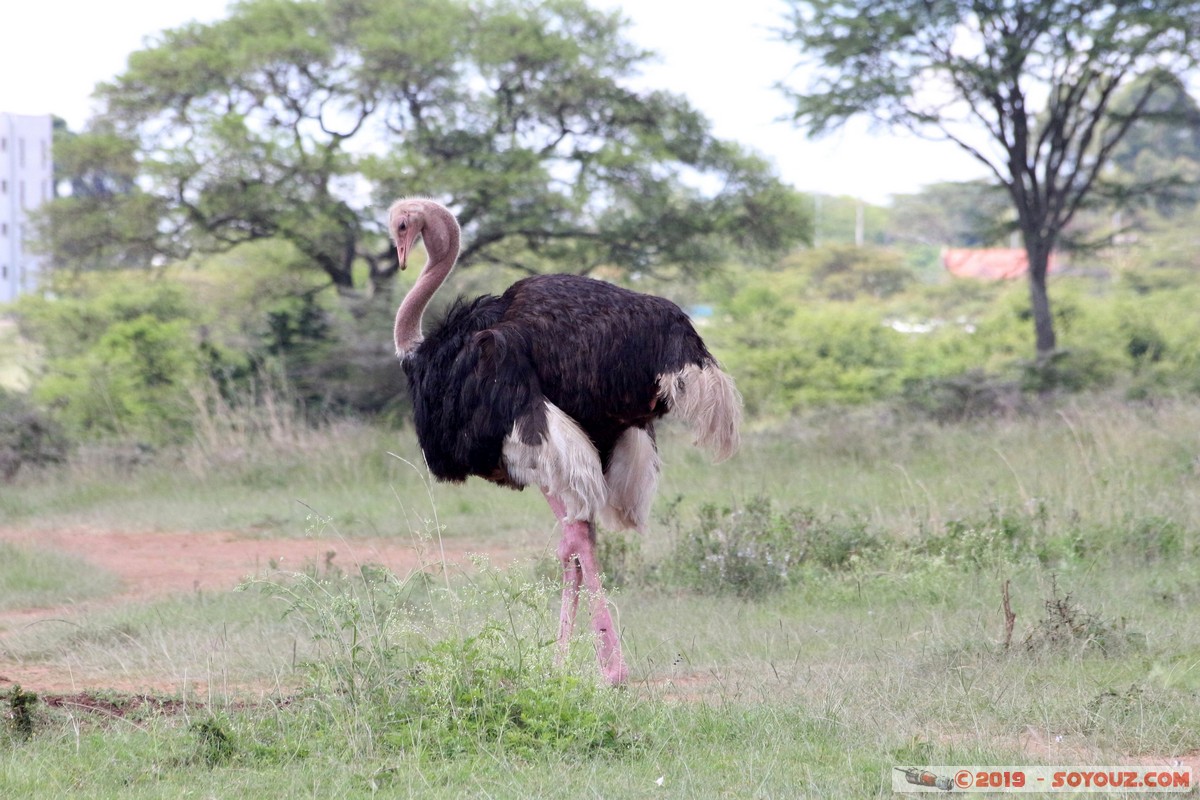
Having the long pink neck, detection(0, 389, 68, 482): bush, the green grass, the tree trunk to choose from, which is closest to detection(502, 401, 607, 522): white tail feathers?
the long pink neck

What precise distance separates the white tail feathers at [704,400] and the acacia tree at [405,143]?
42.4 feet

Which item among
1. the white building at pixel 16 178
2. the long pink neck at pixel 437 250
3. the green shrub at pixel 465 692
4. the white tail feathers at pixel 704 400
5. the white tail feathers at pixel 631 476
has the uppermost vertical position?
the white building at pixel 16 178

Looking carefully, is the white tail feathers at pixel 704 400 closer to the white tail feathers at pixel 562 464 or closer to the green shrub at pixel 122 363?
the white tail feathers at pixel 562 464

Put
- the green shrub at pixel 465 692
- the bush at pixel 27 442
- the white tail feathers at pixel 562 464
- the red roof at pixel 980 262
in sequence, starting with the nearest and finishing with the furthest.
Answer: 1. the green shrub at pixel 465 692
2. the white tail feathers at pixel 562 464
3. the bush at pixel 27 442
4. the red roof at pixel 980 262

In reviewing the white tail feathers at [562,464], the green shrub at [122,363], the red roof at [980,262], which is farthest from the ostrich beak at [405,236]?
the red roof at [980,262]

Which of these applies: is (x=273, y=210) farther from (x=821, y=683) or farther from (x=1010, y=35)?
(x=821, y=683)

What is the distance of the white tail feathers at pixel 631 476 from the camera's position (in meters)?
5.25

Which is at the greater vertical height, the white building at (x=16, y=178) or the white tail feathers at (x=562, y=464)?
the white building at (x=16, y=178)

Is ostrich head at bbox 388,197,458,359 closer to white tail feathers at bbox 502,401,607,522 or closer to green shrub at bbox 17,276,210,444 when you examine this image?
white tail feathers at bbox 502,401,607,522

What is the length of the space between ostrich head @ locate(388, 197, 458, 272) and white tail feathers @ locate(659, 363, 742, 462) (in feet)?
3.94

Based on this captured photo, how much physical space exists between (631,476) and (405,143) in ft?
44.2

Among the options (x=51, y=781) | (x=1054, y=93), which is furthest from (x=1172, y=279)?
(x=51, y=781)

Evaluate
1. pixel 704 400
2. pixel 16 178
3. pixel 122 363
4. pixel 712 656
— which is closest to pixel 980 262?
pixel 16 178

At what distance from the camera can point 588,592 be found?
4.50m
